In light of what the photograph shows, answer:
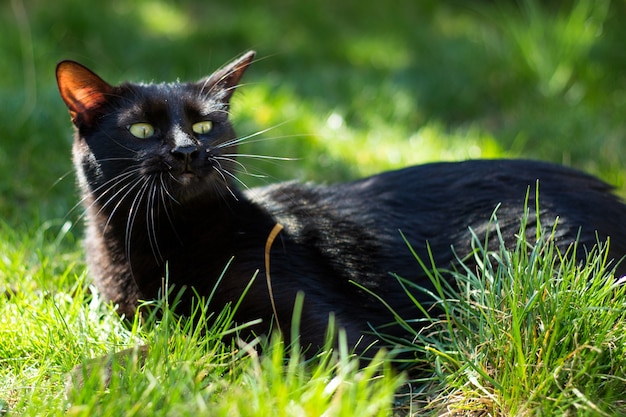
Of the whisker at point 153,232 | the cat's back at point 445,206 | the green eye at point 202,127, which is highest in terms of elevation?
the green eye at point 202,127

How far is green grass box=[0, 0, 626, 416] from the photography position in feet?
5.56

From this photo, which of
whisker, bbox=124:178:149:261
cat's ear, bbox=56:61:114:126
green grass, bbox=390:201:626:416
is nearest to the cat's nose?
whisker, bbox=124:178:149:261

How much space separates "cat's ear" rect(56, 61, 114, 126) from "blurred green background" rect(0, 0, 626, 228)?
56 cm

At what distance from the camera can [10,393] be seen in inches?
72.0

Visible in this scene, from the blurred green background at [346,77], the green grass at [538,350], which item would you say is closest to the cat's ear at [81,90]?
the blurred green background at [346,77]

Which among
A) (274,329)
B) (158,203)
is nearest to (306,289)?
(274,329)

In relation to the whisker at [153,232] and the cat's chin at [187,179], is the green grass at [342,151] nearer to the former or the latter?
the whisker at [153,232]

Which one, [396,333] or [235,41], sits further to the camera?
[235,41]

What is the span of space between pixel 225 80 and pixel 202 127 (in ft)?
0.89

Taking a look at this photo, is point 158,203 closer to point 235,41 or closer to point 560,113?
point 560,113

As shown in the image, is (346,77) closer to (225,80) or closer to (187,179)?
(225,80)

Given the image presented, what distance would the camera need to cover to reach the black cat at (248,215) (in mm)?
2158

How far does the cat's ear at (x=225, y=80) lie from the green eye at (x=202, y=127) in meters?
0.14

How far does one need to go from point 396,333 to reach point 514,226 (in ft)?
1.74
